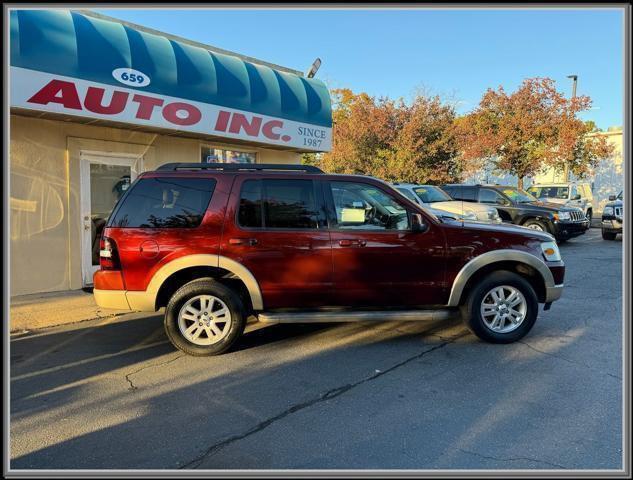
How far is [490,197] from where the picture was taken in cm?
1443

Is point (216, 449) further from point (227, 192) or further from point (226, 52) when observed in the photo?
point (226, 52)

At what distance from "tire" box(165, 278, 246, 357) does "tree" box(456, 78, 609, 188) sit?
1906 cm

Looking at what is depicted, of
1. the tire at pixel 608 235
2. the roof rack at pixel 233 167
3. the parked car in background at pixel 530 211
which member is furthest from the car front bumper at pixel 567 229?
the roof rack at pixel 233 167

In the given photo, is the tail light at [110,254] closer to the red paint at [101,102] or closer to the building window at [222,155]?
the red paint at [101,102]

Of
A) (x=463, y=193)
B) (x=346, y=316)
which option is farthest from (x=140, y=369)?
(x=463, y=193)

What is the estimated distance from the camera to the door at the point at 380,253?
5059 millimetres

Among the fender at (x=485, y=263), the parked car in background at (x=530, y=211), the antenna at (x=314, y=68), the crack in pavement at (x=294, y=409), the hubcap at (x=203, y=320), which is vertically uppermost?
the antenna at (x=314, y=68)

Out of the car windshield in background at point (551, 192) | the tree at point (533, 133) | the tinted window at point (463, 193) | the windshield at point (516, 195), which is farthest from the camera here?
the tree at point (533, 133)

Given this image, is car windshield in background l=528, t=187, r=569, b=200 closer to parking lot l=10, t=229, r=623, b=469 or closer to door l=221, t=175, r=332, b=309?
parking lot l=10, t=229, r=623, b=469

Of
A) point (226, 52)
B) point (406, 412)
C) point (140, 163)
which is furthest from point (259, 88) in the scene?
point (406, 412)

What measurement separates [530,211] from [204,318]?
11.5 m

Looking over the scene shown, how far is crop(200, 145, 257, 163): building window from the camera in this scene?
391 inches

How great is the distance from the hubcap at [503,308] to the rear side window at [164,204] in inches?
131

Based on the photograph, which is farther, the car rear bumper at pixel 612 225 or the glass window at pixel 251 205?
the car rear bumper at pixel 612 225
